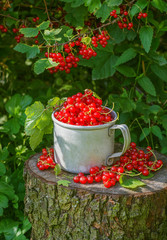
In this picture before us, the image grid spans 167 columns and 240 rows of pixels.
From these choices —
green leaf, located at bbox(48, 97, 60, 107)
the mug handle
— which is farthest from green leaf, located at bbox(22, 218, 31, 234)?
green leaf, located at bbox(48, 97, 60, 107)

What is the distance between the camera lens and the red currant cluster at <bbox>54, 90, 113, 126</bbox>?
1.79 meters

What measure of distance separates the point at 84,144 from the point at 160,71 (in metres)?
1.07

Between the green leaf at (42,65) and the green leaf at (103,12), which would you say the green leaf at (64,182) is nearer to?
the green leaf at (42,65)

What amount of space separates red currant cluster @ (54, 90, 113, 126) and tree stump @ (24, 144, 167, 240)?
297 mm

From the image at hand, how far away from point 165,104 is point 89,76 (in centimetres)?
105

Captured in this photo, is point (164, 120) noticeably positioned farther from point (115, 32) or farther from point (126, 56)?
point (115, 32)

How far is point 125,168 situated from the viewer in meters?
1.92

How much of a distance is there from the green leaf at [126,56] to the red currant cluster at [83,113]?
63 centimetres

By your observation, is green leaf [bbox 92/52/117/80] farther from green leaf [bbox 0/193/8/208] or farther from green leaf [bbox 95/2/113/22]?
green leaf [bbox 0/193/8/208]

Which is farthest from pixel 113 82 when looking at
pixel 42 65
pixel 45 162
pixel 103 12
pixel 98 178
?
pixel 98 178

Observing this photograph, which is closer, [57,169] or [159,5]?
[57,169]

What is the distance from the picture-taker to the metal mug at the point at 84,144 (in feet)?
5.83

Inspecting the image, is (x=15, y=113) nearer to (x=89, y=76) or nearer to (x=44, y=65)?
(x=44, y=65)

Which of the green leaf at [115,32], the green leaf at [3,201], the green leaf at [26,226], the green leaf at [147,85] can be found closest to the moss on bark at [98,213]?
the green leaf at [26,226]
